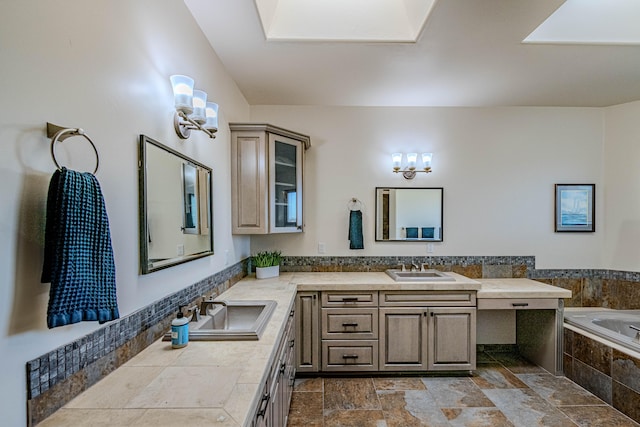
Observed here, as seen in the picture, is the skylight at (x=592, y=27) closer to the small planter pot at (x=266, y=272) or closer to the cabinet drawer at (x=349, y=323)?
the cabinet drawer at (x=349, y=323)

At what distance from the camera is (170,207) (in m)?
1.73

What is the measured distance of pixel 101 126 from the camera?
4.00 feet

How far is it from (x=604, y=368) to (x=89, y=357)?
3.44 meters

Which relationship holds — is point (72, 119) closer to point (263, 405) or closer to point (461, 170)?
point (263, 405)

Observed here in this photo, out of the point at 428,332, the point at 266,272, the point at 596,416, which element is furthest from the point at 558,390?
the point at 266,272

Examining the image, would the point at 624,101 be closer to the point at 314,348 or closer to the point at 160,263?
the point at 314,348

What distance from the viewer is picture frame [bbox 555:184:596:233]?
11.8ft

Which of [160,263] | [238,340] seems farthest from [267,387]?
[160,263]

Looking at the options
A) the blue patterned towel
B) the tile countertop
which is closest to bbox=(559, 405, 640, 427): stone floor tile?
the tile countertop

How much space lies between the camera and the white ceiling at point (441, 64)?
2020 mm

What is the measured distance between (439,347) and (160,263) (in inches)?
99.5

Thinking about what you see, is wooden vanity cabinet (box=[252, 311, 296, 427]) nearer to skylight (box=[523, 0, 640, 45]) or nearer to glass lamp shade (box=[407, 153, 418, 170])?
glass lamp shade (box=[407, 153, 418, 170])

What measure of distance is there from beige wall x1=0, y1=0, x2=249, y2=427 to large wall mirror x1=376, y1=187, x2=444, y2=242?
2290 millimetres

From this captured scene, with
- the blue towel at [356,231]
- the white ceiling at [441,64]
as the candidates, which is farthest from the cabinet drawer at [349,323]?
the white ceiling at [441,64]
